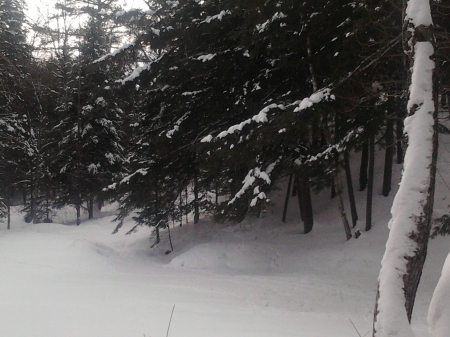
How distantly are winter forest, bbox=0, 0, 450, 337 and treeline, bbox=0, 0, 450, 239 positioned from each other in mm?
48

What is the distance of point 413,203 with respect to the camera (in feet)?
13.2

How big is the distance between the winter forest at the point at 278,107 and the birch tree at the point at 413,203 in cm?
1

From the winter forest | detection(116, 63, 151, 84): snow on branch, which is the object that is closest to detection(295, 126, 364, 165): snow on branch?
the winter forest

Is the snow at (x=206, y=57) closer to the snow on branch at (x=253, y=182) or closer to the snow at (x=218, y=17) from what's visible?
the snow at (x=218, y=17)

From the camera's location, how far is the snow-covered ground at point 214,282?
5230mm

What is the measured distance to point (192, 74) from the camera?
13344mm

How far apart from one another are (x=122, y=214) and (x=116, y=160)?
375 inches

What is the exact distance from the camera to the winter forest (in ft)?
13.9

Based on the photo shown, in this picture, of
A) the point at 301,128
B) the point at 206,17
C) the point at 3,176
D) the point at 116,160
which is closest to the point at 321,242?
the point at 301,128

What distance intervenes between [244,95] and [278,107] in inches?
Result: 141

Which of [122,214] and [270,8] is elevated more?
[270,8]

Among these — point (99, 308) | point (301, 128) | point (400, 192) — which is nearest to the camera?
point (400, 192)

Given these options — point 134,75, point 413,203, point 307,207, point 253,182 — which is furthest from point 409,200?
point 134,75

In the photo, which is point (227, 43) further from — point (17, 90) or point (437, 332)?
point (437, 332)
